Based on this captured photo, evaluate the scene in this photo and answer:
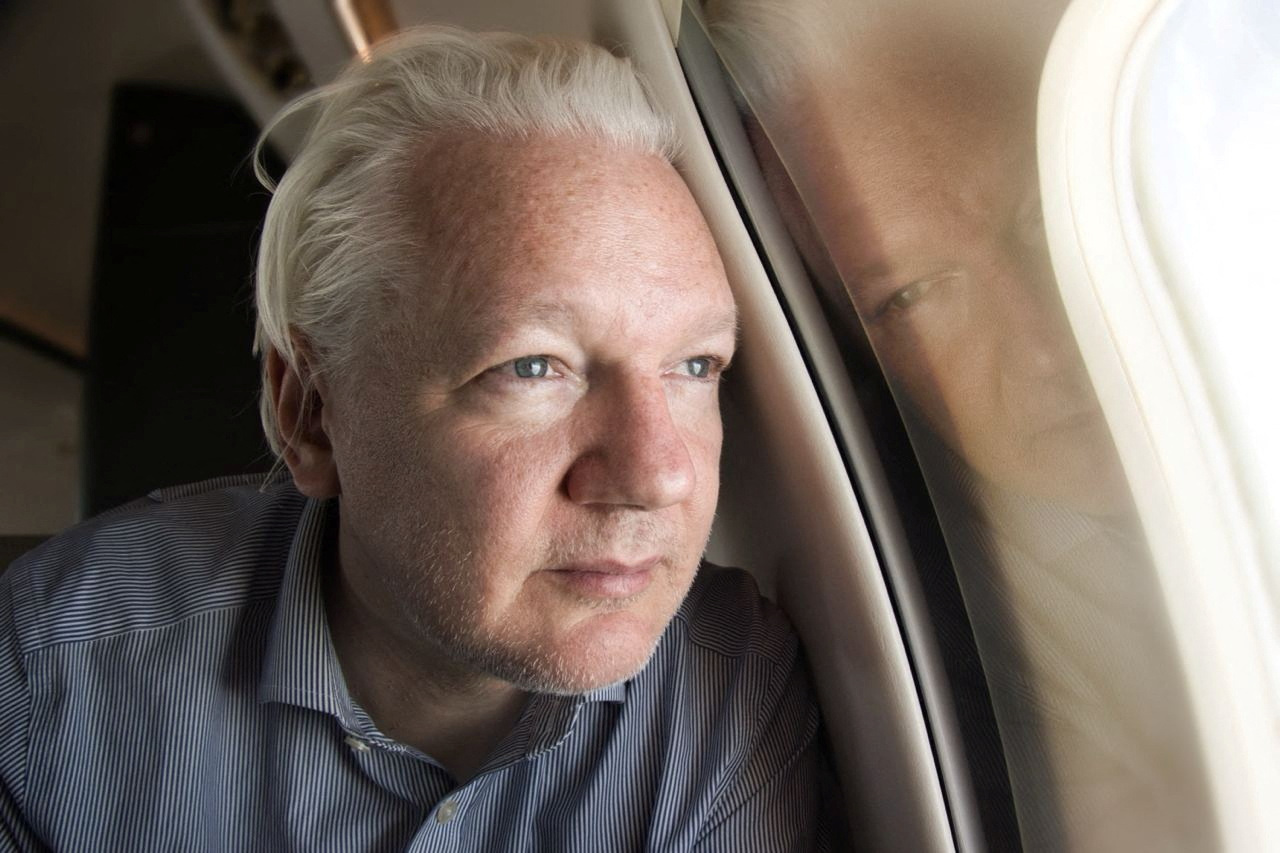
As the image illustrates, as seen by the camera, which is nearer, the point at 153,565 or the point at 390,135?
the point at 390,135

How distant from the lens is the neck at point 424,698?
116 cm

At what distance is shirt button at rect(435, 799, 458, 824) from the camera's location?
1041 millimetres

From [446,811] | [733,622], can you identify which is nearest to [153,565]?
[446,811]

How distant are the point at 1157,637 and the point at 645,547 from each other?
45 centimetres

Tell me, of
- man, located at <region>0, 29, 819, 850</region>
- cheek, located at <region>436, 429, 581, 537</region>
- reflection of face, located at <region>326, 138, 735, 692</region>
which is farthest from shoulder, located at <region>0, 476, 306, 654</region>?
cheek, located at <region>436, 429, 581, 537</region>

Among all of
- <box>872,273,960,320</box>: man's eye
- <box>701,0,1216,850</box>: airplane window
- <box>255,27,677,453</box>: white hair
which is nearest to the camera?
<box>701,0,1216,850</box>: airplane window

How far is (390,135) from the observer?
1.07 meters

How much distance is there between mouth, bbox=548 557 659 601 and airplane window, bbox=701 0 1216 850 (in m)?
0.33

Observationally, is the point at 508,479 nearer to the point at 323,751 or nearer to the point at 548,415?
the point at 548,415

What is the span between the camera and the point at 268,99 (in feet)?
4.41

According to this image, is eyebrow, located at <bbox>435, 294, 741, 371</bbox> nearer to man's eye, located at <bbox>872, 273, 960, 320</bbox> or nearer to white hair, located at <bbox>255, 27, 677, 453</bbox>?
white hair, located at <bbox>255, 27, 677, 453</bbox>

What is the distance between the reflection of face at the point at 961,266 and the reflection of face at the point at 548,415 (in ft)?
0.56

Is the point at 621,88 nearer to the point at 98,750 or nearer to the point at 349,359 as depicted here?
the point at 349,359

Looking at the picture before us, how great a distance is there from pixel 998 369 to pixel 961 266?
98mm
